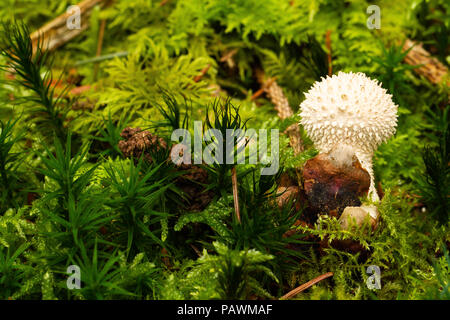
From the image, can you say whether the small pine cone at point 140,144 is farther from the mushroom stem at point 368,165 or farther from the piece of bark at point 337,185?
the mushroom stem at point 368,165

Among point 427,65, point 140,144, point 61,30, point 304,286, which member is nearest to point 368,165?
point 304,286

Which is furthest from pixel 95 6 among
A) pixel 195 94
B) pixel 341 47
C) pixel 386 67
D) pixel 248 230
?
Result: pixel 248 230

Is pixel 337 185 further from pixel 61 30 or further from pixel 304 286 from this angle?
pixel 61 30

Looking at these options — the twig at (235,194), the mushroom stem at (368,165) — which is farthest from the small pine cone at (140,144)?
the mushroom stem at (368,165)

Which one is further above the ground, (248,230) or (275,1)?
(275,1)

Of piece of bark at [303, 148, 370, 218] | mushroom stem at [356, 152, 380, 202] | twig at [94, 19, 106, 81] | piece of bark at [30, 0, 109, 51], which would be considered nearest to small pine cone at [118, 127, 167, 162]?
piece of bark at [303, 148, 370, 218]

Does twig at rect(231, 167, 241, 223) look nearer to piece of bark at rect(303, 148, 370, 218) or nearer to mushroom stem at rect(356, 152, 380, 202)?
piece of bark at rect(303, 148, 370, 218)
